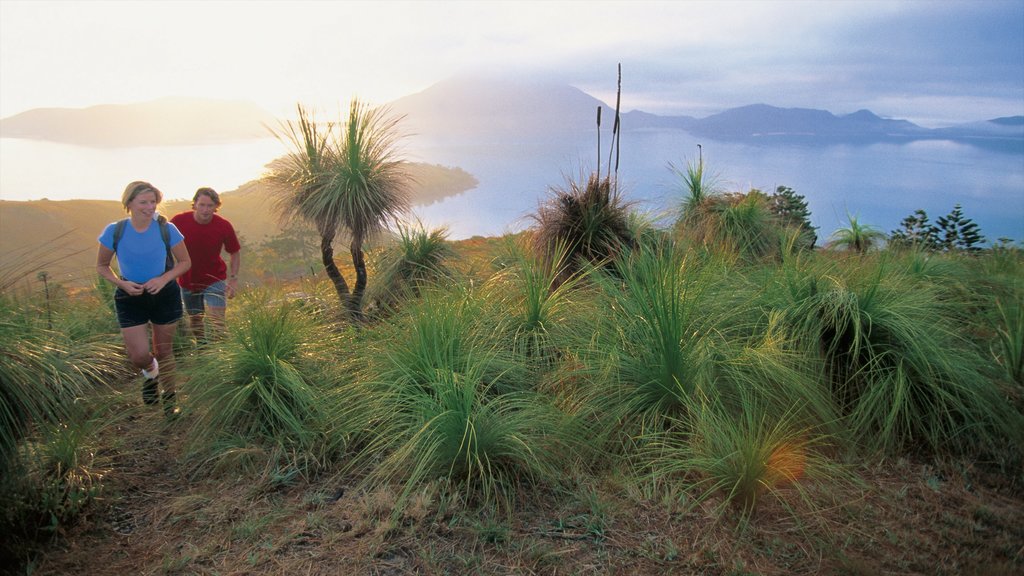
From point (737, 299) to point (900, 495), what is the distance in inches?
69.7

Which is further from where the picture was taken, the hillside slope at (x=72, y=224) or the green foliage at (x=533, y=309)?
the green foliage at (x=533, y=309)

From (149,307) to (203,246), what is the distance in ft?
3.02

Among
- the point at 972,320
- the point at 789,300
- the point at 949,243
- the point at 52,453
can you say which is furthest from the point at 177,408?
the point at 949,243

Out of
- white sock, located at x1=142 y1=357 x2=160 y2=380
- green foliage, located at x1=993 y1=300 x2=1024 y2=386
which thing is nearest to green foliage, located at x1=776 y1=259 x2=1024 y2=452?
green foliage, located at x1=993 y1=300 x2=1024 y2=386

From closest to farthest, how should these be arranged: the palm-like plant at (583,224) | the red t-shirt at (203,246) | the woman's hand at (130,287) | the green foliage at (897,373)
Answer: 1. the green foliage at (897,373)
2. the woman's hand at (130,287)
3. the red t-shirt at (203,246)
4. the palm-like plant at (583,224)

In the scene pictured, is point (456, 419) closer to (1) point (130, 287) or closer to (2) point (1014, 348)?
(1) point (130, 287)

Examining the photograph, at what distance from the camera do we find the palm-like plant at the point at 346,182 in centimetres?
665

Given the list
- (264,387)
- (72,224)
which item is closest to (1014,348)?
(264,387)

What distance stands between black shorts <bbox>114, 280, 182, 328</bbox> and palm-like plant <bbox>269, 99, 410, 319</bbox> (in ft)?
7.26

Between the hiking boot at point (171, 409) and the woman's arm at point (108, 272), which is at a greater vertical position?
the woman's arm at point (108, 272)

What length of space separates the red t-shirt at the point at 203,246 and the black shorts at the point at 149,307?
0.63m

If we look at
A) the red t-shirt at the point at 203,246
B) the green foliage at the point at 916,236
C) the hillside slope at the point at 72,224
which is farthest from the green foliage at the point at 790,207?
the red t-shirt at the point at 203,246

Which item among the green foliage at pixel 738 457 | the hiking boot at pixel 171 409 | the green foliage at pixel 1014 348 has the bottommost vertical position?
the hiking boot at pixel 171 409

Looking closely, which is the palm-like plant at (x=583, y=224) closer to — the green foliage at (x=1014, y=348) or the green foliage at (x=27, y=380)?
the green foliage at (x=1014, y=348)
